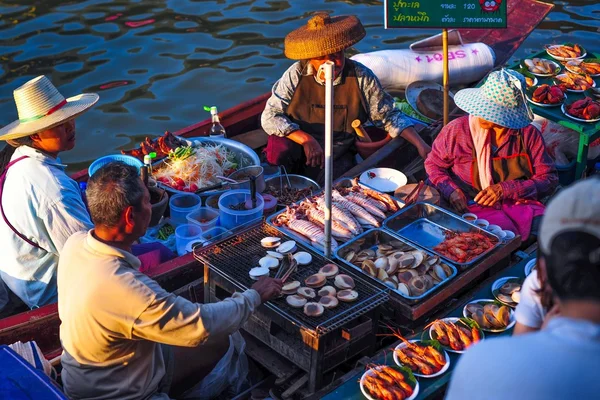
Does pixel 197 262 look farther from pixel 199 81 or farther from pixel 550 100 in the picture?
pixel 199 81

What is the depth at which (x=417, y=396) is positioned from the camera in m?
3.57

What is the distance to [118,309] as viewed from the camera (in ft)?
10.9

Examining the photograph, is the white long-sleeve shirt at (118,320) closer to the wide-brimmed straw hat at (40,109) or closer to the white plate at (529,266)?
the wide-brimmed straw hat at (40,109)

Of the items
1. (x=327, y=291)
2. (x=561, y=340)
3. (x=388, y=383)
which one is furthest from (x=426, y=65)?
(x=561, y=340)

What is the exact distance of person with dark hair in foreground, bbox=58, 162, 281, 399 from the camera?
131 inches

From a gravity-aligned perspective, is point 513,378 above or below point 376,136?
above

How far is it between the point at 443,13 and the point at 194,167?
242 centimetres

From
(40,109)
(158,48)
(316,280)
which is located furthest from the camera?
(158,48)

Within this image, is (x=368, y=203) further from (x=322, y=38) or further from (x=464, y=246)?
(x=322, y=38)

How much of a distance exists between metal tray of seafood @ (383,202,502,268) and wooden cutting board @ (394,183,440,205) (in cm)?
10

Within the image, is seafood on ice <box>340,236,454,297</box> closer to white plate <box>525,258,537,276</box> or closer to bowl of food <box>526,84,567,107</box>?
white plate <box>525,258,537,276</box>

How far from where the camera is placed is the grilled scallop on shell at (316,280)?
13.6ft

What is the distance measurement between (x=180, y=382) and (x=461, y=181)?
2.77 metres

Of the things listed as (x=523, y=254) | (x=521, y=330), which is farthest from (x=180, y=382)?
(x=523, y=254)
